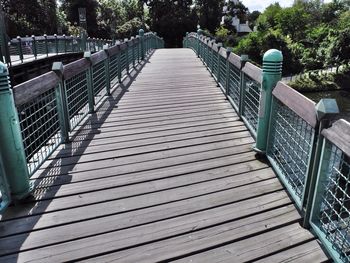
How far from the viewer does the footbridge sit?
2.69 metres

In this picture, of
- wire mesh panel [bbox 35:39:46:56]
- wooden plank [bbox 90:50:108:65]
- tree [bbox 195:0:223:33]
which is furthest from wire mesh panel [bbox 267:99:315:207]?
tree [bbox 195:0:223:33]

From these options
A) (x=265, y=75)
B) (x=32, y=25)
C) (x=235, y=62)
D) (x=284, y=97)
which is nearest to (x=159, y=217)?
(x=284, y=97)

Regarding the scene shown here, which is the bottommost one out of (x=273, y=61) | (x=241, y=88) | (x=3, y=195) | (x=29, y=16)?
(x=3, y=195)

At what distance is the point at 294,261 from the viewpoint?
8.49 ft

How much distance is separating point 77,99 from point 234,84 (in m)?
2.91

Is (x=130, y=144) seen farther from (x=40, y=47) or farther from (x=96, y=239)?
(x=40, y=47)

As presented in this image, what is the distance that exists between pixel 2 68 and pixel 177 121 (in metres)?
3.27

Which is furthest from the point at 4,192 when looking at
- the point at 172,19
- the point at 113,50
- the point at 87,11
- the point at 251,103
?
the point at 87,11

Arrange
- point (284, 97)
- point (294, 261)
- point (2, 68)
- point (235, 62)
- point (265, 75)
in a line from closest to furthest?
point (294, 261) → point (2, 68) → point (284, 97) → point (265, 75) → point (235, 62)

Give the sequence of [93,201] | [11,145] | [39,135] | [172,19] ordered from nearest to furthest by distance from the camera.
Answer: [11,145]
[93,201]
[39,135]
[172,19]

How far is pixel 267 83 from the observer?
3.96 meters

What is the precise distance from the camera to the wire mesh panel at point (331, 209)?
8.45 ft

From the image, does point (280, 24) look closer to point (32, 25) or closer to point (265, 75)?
point (32, 25)

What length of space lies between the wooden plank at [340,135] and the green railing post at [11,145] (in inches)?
102
